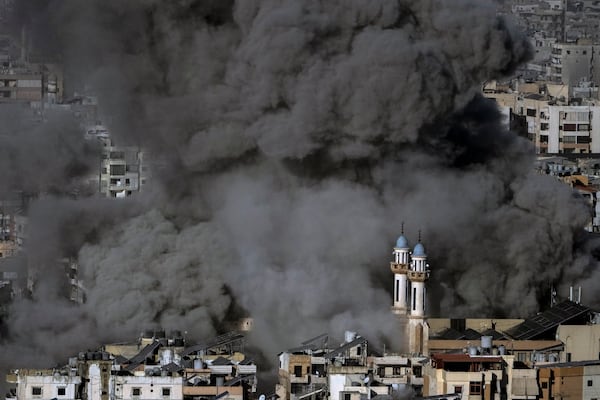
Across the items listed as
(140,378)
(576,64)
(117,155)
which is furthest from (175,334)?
(576,64)

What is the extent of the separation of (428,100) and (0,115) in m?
16.1

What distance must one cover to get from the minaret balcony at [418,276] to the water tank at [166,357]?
3.87 m

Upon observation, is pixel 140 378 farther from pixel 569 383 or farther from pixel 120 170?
pixel 120 170

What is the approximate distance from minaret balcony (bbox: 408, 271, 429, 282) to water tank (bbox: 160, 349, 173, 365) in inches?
153

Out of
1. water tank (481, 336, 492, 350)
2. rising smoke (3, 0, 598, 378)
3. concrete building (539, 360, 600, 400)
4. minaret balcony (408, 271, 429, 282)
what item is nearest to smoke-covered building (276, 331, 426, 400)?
water tank (481, 336, 492, 350)

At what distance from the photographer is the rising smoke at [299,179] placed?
42.2 m

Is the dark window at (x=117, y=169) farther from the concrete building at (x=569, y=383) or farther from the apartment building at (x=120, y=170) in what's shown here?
the concrete building at (x=569, y=383)

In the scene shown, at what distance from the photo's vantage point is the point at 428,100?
141ft

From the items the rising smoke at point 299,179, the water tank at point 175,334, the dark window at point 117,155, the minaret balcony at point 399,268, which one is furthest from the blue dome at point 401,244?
the dark window at point 117,155

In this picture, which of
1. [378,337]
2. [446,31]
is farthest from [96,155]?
[378,337]

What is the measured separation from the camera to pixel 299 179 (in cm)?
4328

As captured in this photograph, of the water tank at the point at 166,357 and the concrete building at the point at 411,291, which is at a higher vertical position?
the concrete building at the point at 411,291

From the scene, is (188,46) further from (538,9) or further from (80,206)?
(538,9)

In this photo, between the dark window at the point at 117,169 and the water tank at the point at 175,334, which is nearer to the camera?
the water tank at the point at 175,334
